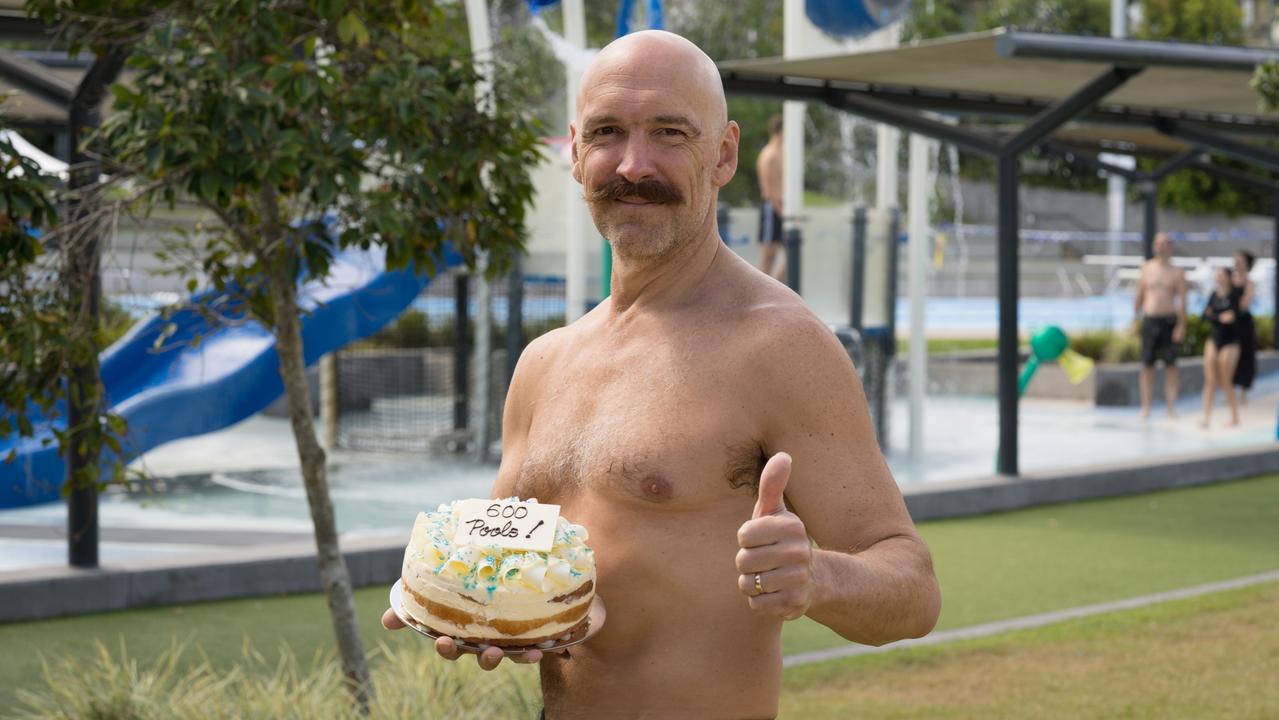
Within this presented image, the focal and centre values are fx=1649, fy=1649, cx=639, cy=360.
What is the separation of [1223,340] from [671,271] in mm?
15867

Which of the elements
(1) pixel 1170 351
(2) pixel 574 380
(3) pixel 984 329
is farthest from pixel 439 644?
(3) pixel 984 329

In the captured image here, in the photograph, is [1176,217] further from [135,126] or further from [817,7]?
[135,126]

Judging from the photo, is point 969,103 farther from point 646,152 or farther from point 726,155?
point 646,152

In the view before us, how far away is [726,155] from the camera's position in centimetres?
254

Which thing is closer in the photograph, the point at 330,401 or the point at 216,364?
the point at 216,364

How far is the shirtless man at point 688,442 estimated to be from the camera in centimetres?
230

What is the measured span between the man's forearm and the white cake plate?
372 mm

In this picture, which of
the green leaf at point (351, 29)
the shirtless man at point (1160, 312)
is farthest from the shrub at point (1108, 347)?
the green leaf at point (351, 29)

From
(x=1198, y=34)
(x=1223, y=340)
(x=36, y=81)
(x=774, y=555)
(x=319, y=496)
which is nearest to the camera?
(x=774, y=555)

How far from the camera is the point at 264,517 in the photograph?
10812 mm

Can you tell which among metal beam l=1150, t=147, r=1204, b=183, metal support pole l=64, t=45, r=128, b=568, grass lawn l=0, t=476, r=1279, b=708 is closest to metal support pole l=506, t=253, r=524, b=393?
grass lawn l=0, t=476, r=1279, b=708

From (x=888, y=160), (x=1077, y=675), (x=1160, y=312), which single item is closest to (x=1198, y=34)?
(x=1160, y=312)

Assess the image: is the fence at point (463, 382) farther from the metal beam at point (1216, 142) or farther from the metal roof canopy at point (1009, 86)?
the metal beam at point (1216, 142)

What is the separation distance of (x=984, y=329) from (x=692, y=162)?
103 ft
